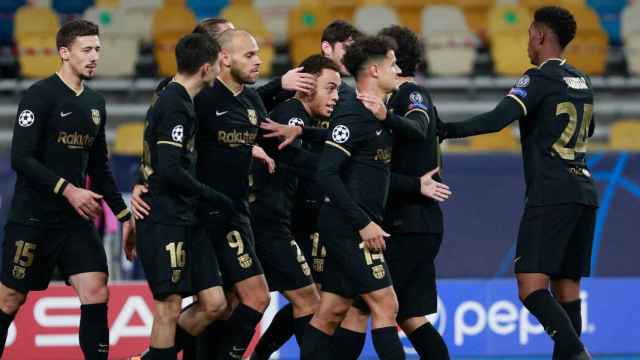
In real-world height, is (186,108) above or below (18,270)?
above

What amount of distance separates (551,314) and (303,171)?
1864 millimetres

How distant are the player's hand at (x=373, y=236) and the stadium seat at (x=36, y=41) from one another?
8730 mm

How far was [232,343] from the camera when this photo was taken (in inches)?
301

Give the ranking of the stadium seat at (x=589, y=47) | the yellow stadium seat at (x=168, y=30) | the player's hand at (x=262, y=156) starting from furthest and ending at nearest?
1. the stadium seat at (x=589, y=47)
2. the yellow stadium seat at (x=168, y=30)
3. the player's hand at (x=262, y=156)

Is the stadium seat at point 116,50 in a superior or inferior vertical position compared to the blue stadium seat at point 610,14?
inferior

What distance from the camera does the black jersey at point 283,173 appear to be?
317 inches

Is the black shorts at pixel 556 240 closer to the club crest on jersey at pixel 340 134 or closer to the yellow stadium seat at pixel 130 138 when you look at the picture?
the club crest on jersey at pixel 340 134

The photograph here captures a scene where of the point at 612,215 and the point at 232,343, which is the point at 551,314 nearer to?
the point at 232,343

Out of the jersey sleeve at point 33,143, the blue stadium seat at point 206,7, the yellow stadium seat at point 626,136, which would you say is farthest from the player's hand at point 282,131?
the blue stadium seat at point 206,7

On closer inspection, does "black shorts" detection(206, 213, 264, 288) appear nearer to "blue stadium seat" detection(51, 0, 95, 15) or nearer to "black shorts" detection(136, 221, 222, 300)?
"black shorts" detection(136, 221, 222, 300)

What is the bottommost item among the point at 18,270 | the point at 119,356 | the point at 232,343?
the point at 119,356

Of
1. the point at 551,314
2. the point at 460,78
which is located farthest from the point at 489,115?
the point at 460,78

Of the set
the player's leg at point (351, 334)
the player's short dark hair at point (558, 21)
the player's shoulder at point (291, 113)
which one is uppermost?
the player's short dark hair at point (558, 21)

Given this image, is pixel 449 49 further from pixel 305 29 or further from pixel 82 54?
pixel 82 54
